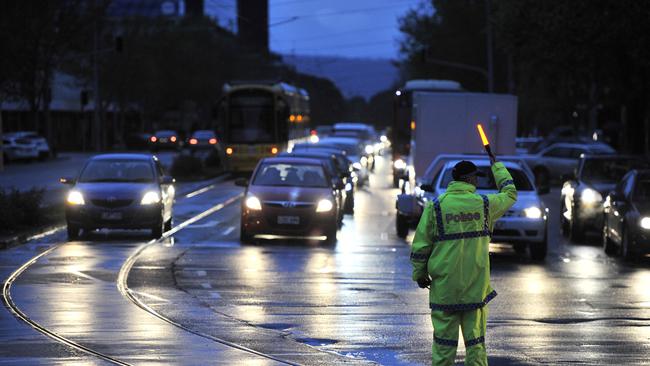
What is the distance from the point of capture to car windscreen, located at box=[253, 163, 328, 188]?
24703 millimetres

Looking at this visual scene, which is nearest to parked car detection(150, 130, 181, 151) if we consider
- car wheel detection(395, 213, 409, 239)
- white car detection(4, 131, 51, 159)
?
white car detection(4, 131, 51, 159)

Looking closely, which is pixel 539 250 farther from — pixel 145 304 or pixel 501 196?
pixel 501 196

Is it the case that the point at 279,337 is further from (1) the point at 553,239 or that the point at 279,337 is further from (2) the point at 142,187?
(1) the point at 553,239

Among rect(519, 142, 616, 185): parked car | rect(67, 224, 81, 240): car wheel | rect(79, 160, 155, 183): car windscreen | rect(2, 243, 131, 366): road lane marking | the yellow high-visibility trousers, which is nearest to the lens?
the yellow high-visibility trousers

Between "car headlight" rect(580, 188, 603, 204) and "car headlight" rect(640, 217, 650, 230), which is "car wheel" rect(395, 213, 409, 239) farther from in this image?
"car headlight" rect(640, 217, 650, 230)

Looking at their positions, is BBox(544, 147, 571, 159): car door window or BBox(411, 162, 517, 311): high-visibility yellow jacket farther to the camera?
BBox(544, 147, 571, 159): car door window

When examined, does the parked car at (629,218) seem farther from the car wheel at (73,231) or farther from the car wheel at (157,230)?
the car wheel at (73,231)

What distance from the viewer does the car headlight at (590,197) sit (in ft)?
84.9

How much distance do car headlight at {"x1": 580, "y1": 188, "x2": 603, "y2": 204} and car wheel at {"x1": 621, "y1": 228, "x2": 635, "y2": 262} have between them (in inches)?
172

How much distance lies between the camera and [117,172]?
82.6 ft

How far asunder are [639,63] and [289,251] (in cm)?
1463

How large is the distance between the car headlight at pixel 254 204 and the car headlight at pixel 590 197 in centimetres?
648

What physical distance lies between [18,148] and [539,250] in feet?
167

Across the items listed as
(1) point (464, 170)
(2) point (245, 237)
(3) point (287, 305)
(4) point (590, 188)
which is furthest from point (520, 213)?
(1) point (464, 170)
